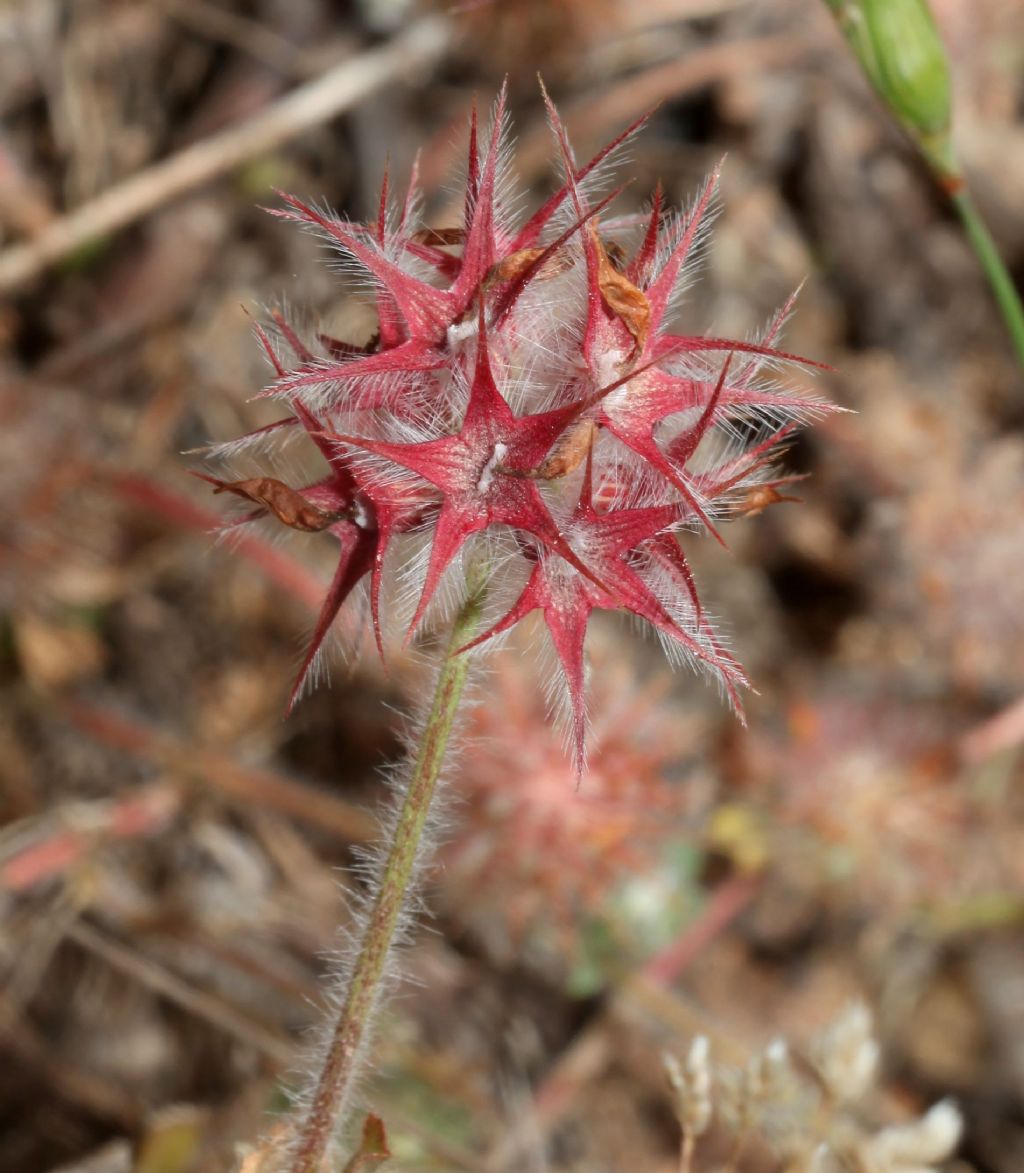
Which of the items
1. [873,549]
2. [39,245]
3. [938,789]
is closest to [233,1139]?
[938,789]

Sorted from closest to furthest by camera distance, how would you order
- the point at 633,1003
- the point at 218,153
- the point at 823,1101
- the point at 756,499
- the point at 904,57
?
the point at 756,499
the point at 823,1101
the point at 904,57
the point at 633,1003
the point at 218,153

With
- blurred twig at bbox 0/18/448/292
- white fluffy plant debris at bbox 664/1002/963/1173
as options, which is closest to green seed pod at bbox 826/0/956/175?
white fluffy plant debris at bbox 664/1002/963/1173

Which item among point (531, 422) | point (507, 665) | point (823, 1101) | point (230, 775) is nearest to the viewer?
point (531, 422)

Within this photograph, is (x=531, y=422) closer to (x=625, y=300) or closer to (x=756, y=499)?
A: (x=625, y=300)

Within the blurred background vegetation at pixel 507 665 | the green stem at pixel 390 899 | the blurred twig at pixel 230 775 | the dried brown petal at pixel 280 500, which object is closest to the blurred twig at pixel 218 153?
the blurred background vegetation at pixel 507 665

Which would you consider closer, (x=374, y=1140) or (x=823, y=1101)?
(x=374, y=1140)

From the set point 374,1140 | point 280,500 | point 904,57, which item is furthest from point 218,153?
point 374,1140

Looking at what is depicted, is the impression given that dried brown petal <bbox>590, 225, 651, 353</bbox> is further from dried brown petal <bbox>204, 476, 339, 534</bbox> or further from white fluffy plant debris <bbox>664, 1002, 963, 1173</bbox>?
white fluffy plant debris <bbox>664, 1002, 963, 1173</bbox>
